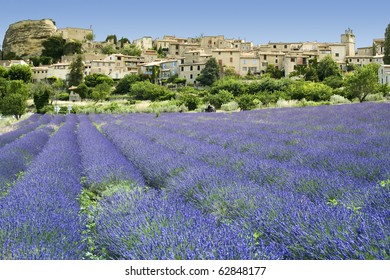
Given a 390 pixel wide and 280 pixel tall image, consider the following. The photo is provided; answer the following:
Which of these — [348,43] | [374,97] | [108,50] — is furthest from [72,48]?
[374,97]

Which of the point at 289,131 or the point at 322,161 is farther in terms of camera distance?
the point at 289,131

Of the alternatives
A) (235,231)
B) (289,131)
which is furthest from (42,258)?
(289,131)

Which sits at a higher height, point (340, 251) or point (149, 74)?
point (149, 74)

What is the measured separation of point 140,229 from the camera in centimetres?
242

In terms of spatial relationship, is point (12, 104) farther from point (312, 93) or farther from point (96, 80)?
point (96, 80)

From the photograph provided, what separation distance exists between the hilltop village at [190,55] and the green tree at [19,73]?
5174mm

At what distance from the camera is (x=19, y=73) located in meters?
60.1

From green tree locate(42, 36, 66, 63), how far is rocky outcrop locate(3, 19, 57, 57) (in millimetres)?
906

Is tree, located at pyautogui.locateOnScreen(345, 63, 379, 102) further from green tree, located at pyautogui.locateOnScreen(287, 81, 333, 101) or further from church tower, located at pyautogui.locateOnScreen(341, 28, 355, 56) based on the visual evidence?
church tower, located at pyautogui.locateOnScreen(341, 28, 355, 56)

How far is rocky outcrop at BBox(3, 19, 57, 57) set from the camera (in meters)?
72.1

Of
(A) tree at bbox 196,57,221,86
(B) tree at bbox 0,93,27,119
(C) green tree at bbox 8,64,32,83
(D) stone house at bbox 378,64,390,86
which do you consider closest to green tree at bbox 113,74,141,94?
(A) tree at bbox 196,57,221,86

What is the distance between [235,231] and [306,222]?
40 cm

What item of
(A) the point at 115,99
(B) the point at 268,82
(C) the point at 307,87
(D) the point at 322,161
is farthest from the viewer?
(A) the point at 115,99

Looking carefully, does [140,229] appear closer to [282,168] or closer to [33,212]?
[33,212]
